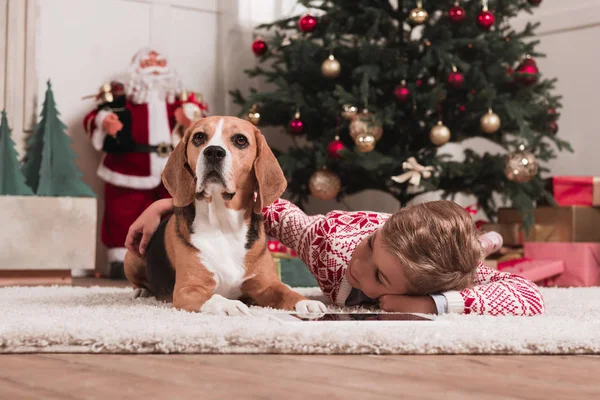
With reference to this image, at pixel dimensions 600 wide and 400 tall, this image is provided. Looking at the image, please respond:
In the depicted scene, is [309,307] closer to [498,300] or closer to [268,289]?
[268,289]

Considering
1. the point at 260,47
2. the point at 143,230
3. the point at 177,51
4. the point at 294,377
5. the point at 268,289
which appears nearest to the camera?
the point at 294,377

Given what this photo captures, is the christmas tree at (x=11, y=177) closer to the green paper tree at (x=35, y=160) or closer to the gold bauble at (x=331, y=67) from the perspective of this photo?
the green paper tree at (x=35, y=160)

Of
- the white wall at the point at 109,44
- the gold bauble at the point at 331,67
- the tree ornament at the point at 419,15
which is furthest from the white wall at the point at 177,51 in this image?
the tree ornament at the point at 419,15

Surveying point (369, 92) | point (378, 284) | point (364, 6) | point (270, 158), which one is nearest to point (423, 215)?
point (378, 284)

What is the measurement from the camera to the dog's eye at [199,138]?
1.79m

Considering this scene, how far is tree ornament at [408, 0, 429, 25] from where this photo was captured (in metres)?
3.40

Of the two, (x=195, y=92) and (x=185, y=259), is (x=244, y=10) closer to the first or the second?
(x=195, y=92)

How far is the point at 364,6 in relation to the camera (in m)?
3.58

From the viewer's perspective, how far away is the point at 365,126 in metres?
3.37

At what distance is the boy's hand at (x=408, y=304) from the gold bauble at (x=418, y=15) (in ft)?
6.38

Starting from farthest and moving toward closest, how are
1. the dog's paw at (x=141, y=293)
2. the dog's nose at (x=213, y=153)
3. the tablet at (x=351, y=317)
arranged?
the dog's paw at (x=141, y=293), the dog's nose at (x=213, y=153), the tablet at (x=351, y=317)

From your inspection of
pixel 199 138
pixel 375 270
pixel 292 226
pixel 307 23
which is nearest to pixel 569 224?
pixel 307 23

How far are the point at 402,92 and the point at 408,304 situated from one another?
5.96ft

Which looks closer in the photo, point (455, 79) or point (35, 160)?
point (455, 79)
